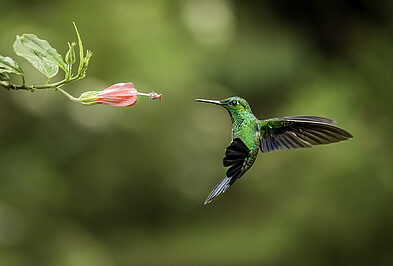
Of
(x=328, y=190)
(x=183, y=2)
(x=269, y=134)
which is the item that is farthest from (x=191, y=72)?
(x=269, y=134)

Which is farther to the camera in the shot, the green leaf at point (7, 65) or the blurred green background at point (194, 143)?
the blurred green background at point (194, 143)

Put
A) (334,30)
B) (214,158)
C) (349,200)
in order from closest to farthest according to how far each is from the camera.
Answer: (349,200)
(214,158)
(334,30)

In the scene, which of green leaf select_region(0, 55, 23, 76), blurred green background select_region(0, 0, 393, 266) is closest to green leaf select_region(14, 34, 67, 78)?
green leaf select_region(0, 55, 23, 76)

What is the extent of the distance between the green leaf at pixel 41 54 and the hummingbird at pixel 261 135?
6.2 inches

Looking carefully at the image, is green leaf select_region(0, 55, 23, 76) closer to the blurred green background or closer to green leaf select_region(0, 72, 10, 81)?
green leaf select_region(0, 72, 10, 81)

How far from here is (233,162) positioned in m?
0.38

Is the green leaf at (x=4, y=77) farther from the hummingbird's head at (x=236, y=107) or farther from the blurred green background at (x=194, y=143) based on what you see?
the blurred green background at (x=194, y=143)

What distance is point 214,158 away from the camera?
2.79m

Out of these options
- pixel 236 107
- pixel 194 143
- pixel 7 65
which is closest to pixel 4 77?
pixel 7 65

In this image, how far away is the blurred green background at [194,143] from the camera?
→ 219cm

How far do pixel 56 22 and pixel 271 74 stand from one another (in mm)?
1546

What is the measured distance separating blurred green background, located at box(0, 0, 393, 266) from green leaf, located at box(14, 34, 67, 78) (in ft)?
4.41

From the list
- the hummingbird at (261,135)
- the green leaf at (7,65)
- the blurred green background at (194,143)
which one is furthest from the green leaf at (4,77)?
the blurred green background at (194,143)

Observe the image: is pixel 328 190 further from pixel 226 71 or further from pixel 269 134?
pixel 269 134
